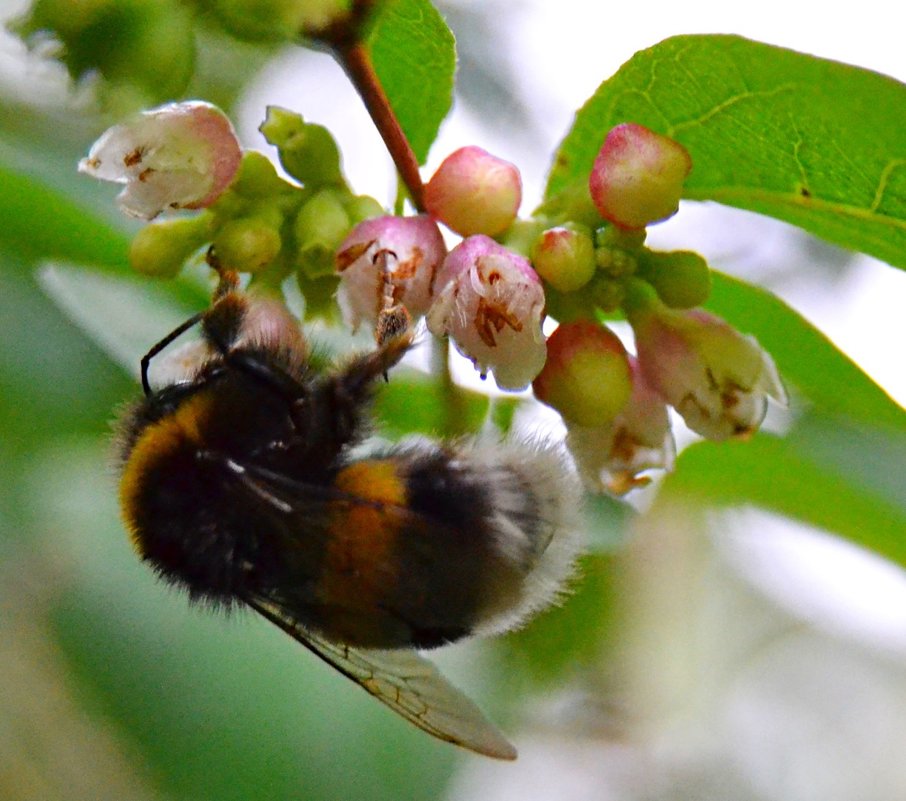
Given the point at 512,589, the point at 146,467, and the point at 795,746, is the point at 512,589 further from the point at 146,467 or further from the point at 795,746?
the point at 795,746

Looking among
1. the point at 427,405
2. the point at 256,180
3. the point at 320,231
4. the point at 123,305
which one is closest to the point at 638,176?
the point at 320,231

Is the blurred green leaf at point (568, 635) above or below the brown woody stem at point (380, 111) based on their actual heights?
below

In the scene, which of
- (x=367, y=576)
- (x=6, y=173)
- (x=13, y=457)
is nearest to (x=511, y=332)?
(x=367, y=576)

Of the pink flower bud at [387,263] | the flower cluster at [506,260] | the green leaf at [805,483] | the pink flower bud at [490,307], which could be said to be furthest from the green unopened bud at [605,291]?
the green leaf at [805,483]

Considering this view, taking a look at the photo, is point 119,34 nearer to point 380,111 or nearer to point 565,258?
point 380,111

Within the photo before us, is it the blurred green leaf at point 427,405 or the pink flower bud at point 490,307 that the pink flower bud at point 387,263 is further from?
the blurred green leaf at point 427,405

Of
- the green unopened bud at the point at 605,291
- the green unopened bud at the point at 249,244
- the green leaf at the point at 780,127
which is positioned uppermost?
the green leaf at the point at 780,127

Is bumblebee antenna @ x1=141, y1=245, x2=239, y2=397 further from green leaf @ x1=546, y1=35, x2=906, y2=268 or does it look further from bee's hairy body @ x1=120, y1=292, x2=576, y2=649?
green leaf @ x1=546, y1=35, x2=906, y2=268
